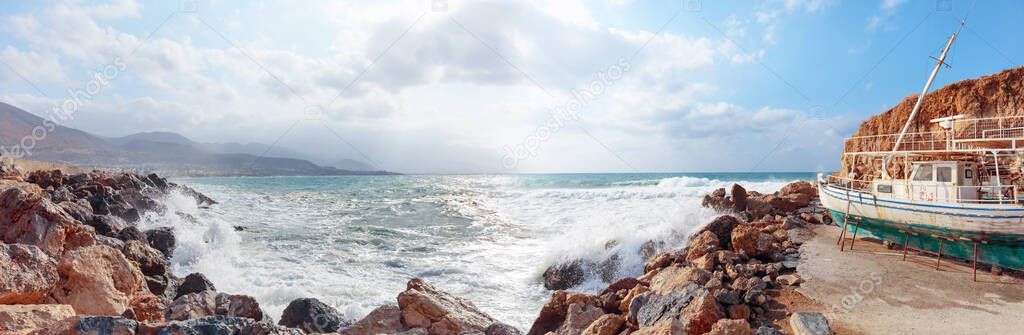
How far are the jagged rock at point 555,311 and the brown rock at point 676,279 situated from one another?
1227mm

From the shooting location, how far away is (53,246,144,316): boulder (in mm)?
6309

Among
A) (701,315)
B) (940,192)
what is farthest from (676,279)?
(940,192)

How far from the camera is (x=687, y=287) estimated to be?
679 centimetres

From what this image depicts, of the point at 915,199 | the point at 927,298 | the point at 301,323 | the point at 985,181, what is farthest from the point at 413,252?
the point at 985,181

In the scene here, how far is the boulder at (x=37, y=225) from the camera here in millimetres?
8086

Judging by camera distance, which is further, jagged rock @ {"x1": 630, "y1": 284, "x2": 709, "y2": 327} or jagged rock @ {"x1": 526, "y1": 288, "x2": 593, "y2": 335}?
jagged rock @ {"x1": 526, "y1": 288, "x2": 593, "y2": 335}

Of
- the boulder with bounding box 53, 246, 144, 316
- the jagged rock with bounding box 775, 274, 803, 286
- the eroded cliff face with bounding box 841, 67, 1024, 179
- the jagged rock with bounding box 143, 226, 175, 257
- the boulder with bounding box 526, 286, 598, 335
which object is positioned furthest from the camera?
the eroded cliff face with bounding box 841, 67, 1024, 179

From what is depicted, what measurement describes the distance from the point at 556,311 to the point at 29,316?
6506 mm

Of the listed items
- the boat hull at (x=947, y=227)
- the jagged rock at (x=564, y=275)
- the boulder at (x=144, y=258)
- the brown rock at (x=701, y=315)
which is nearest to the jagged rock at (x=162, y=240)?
the boulder at (x=144, y=258)

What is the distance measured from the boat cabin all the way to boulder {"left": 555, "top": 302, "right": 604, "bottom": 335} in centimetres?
961

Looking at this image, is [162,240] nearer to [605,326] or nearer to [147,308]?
[147,308]

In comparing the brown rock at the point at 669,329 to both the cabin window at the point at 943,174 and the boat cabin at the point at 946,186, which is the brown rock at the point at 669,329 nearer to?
the boat cabin at the point at 946,186

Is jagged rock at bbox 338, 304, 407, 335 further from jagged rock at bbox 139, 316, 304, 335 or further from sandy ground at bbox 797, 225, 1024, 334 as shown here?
sandy ground at bbox 797, 225, 1024, 334

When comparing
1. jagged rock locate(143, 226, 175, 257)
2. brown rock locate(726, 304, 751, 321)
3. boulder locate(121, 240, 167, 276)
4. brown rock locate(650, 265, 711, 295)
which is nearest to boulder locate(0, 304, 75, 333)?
boulder locate(121, 240, 167, 276)
